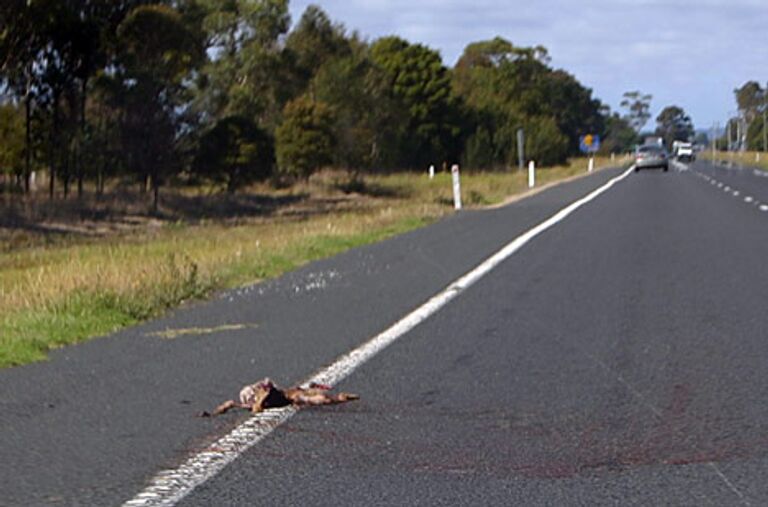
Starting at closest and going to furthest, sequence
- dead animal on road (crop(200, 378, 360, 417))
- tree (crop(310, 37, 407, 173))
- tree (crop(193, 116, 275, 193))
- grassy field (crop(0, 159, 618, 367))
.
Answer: dead animal on road (crop(200, 378, 360, 417)) < grassy field (crop(0, 159, 618, 367)) < tree (crop(193, 116, 275, 193)) < tree (crop(310, 37, 407, 173))

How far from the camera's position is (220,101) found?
191 feet

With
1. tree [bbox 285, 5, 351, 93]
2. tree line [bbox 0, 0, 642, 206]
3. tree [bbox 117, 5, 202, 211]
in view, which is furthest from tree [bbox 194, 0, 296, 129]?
tree [bbox 117, 5, 202, 211]

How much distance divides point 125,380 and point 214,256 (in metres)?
12.4

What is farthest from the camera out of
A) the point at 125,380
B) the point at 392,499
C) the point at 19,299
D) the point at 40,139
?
the point at 40,139

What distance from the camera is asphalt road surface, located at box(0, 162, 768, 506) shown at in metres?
6.69

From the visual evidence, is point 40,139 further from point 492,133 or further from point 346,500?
point 492,133

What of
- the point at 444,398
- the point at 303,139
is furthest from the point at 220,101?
the point at 444,398

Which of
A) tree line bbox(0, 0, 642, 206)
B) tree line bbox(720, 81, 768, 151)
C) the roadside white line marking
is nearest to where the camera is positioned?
the roadside white line marking

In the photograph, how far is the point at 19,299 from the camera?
15.0m

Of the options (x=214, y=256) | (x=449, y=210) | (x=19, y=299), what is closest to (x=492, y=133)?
(x=449, y=210)

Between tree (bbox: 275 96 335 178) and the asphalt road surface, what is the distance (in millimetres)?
48576

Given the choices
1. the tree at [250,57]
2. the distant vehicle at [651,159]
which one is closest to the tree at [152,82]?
the tree at [250,57]

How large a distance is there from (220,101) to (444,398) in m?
50.5

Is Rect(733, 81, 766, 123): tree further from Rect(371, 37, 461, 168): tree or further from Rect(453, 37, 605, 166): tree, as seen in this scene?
Rect(371, 37, 461, 168): tree
